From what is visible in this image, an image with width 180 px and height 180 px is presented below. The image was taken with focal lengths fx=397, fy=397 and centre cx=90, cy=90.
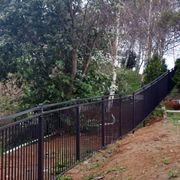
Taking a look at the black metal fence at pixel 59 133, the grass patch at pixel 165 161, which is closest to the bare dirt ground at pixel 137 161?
the grass patch at pixel 165 161

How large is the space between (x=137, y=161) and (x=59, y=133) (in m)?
1.36

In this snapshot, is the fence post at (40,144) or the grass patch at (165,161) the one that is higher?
the fence post at (40,144)

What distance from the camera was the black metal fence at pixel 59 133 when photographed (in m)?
4.19

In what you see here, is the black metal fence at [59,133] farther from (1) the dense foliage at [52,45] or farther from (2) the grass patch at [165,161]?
(2) the grass patch at [165,161]

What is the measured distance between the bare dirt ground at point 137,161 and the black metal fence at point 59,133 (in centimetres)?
21

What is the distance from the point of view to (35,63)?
968 centimetres

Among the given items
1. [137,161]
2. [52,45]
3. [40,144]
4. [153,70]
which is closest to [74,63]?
[52,45]

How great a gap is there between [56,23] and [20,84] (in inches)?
74.1

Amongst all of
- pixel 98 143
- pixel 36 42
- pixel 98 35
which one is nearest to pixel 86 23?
pixel 98 35

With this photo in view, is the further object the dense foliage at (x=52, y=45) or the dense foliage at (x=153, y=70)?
the dense foliage at (x=153, y=70)

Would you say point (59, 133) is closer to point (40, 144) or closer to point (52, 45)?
point (40, 144)

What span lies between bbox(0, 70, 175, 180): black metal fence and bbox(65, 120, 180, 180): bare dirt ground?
0.70 ft

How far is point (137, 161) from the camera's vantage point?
626 cm

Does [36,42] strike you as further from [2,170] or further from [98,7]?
[2,170]
